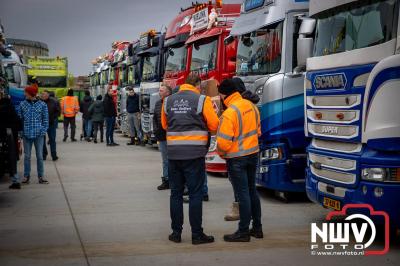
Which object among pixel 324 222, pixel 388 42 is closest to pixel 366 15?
pixel 388 42

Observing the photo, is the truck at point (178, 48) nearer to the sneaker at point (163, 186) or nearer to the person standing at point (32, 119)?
the person standing at point (32, 119)

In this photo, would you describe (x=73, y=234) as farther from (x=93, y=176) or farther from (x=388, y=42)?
(x=93, y=176)

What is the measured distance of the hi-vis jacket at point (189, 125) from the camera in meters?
7.35

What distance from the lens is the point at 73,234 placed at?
7957 millimetres

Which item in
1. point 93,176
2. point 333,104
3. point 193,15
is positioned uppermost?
point 193,15

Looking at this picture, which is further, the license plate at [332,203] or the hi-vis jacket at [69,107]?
the hi-vis jacket at [69,107]

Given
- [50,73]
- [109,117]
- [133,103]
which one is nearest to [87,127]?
[109,117]

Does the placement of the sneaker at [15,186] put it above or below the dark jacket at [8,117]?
below

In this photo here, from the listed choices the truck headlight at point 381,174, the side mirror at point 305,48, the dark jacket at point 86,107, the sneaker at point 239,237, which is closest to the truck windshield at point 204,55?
the side mirror at point 305,48

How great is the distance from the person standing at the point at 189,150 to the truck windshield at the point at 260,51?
2.96 metres

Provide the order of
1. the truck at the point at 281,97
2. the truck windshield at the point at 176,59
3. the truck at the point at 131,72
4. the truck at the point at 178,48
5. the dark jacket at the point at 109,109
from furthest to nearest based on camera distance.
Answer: the dark jacket at the point at 109,109
the truck at the point at 131,72
the truck windshield at the point at 176,59
the truck at the point at 178,48
the truck at the point at 281,97

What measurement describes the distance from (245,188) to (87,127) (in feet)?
60.6

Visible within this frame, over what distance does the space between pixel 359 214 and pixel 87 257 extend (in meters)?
2.96

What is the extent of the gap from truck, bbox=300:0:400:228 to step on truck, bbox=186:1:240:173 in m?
4.27
